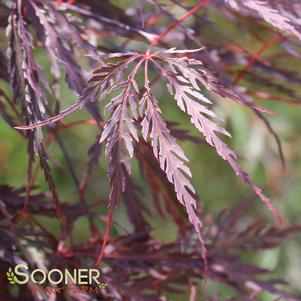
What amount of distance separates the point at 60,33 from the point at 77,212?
0.81ft

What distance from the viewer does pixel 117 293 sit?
80cm

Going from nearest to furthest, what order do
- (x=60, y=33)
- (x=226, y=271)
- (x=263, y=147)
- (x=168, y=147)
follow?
1. (x=168, y=147)
2. (x=60, y=33)
3. (x=226, y=271)
4. (x=263, y=147)

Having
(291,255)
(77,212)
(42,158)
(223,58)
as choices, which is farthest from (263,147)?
(42,158)

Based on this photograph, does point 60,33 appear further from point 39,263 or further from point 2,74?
point 39,263

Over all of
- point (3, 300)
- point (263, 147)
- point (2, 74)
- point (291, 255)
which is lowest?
point (291, 255)

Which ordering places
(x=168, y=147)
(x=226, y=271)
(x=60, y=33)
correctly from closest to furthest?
(x=168, y=147) < (x=60, y=33) < (x=226, y=271)

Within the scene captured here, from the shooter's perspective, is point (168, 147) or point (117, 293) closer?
point (168, 147)

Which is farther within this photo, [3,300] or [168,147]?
[3,300]

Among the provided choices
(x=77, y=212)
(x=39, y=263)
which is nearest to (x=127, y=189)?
(x=77, y=212)

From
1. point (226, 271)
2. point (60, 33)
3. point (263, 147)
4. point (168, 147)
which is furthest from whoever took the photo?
point (263, 147)

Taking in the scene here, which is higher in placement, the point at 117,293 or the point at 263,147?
the point at 117,293

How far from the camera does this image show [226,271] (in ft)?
2.90

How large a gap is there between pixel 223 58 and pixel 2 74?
33cm

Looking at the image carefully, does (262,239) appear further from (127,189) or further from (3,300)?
(3,300)
